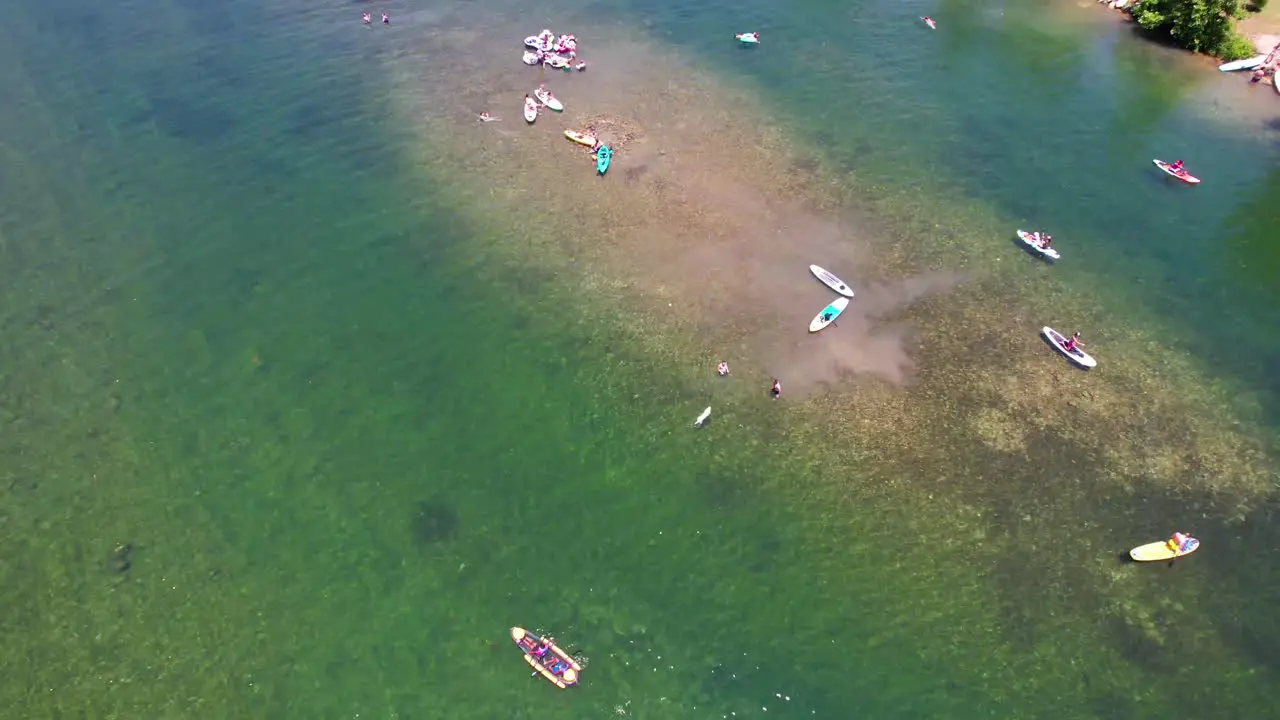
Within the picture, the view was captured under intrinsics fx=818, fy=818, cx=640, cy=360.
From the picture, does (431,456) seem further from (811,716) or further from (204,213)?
(204,213)

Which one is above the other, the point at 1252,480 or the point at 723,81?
the point at 723,81

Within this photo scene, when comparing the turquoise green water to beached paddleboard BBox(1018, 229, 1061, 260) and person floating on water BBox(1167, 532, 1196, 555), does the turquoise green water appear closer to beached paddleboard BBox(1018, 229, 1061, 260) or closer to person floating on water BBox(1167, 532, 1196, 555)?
person floating on water BBox(1167, 532, 1196, 555)

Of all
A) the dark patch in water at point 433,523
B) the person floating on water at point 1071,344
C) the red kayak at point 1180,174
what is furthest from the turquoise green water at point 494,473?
the person floating on water at point 1071,344

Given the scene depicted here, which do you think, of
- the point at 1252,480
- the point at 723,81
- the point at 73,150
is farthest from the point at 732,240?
the point at 73,150

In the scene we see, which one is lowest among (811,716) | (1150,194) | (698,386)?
(811,716)

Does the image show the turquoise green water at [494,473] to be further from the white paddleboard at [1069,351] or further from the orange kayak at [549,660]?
the white paddleboard at [1069,351]

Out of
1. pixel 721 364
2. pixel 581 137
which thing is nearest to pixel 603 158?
pixel 581 137
